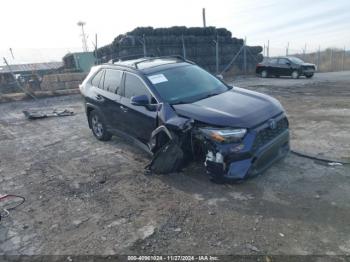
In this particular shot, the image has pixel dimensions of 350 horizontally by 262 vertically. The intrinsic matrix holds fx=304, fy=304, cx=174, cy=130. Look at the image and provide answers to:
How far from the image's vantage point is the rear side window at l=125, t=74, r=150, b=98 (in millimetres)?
5203

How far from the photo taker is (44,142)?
752cm

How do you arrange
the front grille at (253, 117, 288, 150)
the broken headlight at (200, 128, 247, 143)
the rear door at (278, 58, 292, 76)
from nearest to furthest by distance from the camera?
1. the broken headlight at (200, 128, 247, 143)
2. the front grille at (253, 117, 288, 150)
3. the rear door at (278, 58, 292, 76)

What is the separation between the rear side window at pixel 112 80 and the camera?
235 inches

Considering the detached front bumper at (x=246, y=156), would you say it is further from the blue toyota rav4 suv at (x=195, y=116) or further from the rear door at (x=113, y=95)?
the rear door at (x=113, y=95)

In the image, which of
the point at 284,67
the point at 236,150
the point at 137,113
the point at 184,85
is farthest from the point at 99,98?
the point at 284,67

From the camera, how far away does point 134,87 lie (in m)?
5.44

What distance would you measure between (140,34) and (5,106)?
9859mm

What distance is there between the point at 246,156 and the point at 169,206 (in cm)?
121

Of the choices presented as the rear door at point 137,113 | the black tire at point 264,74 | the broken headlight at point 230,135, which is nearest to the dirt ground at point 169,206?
the rear door at point 137,113

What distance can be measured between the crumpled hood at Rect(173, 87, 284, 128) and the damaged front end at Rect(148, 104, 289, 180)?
8 cm

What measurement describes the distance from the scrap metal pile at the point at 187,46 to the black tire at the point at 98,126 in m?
12.5

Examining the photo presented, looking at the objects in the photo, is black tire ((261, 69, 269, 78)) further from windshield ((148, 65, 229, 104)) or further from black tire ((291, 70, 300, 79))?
windshield ((148, 65, 229, 104))

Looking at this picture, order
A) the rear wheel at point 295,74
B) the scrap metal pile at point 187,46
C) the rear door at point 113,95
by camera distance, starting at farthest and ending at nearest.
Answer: the rear wheel at point 295,74, the scrap metal pile at point 187,46, the rear door at point 113,95

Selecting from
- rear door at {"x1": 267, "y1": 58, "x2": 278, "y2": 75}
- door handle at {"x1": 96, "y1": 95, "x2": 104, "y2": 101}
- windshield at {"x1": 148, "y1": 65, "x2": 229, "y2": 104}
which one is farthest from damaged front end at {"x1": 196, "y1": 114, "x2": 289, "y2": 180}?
rear door at {"x1": 267, "y1": 58, "x2": 278, "y2": 75}
